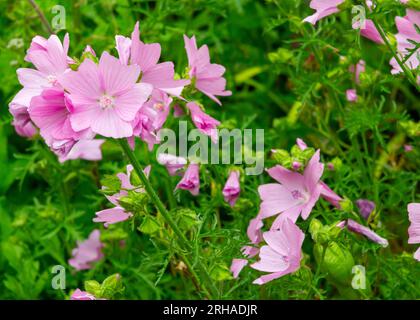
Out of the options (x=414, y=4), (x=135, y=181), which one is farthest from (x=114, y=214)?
(x=414, y=4)

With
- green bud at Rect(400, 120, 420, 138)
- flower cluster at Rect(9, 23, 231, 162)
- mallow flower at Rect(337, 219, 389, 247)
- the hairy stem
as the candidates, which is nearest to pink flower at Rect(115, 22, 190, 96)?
flower cluster at Rect(9, 23, 231, 162)

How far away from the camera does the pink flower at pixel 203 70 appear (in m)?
1.27

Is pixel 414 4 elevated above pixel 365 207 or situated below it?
above

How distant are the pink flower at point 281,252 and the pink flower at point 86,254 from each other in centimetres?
60

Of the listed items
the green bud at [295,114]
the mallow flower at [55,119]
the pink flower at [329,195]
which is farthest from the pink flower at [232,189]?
the mallow flower at [55,119]

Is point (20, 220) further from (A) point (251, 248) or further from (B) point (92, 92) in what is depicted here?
(B) point (92, 92)

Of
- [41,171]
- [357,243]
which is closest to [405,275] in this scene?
[357,243]

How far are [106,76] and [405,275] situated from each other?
601 mm

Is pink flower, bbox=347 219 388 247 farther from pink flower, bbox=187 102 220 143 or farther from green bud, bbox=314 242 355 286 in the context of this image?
pink flower, bbox=187 102 220 143

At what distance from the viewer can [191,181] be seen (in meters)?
1.37

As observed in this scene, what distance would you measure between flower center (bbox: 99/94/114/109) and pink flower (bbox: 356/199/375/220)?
0.52m

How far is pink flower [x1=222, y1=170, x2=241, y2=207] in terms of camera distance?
4.47 feet

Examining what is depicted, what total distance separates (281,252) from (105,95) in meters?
0.33

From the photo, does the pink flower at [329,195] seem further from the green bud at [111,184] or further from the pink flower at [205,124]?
the green bud at [111,184]
